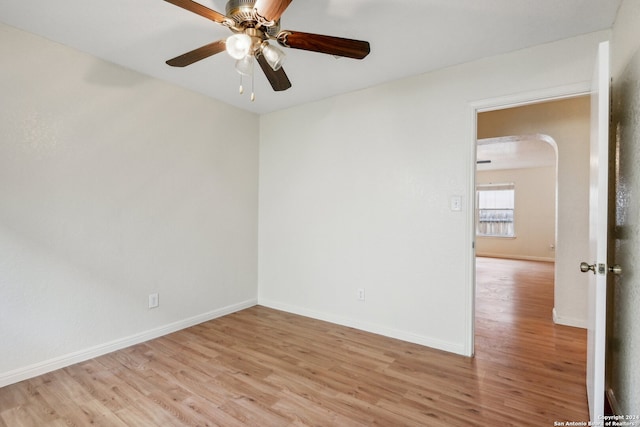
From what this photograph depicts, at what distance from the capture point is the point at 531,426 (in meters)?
1.73

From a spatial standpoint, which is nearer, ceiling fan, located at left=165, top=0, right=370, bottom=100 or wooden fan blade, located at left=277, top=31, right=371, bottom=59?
ceiling fan, located at left=165, top=0, right=370, bottom=100

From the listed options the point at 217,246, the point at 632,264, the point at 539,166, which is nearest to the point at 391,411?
the point at 632,264

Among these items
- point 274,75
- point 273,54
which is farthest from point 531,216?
point 273,54

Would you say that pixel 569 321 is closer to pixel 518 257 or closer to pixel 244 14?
pixel 244 14

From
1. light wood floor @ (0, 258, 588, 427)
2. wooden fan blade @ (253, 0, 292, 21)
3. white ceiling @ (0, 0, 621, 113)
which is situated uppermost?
white ceiling @ (0, 0, 621, 113)

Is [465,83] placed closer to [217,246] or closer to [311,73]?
[311,73]

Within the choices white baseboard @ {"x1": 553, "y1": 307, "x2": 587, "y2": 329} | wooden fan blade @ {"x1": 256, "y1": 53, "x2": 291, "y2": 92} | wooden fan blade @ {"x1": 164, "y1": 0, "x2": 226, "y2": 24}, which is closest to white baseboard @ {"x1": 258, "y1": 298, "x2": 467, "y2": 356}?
white baseboard @ {"x1": 553, "y1": 307, "x2": 587, "y2": 329}

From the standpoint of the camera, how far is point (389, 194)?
117 inches

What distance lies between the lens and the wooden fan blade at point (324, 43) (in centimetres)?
156

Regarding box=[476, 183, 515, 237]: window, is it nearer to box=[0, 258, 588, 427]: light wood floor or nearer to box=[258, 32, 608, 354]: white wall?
box=[0, 258, 588, 427]: light wood floor

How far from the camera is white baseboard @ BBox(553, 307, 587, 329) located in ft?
10.5

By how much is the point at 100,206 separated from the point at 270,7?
2165 mm

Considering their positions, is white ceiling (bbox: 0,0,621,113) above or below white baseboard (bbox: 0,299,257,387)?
above

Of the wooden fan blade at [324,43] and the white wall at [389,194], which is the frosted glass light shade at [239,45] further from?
the white wall at [389,194]
